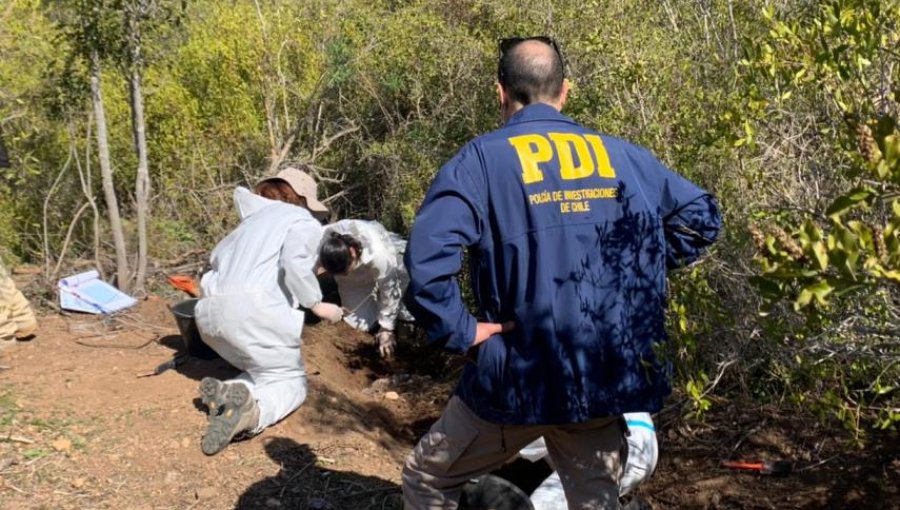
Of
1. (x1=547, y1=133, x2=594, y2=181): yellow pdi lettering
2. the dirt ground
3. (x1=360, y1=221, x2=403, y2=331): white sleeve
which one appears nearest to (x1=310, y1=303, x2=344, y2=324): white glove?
the dirt ground

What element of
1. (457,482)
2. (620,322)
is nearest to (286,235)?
(457,482)

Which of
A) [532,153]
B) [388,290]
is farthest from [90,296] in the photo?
[532,153]

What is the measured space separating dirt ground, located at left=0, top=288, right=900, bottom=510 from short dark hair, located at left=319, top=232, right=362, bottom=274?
0.76 m

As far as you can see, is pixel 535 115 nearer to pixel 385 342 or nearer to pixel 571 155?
pixel 571 155

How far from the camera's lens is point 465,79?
23.0 feet

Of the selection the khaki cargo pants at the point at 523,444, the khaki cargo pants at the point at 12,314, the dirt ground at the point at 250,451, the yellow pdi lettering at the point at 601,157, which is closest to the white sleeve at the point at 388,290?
the dirt ground at the point at 250,451

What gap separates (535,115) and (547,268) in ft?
1.57

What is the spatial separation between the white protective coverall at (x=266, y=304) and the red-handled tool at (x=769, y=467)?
2262mm

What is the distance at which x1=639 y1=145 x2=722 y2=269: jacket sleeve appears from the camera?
274 cm

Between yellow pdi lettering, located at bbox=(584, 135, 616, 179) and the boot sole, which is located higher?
yellow pdi lettering, located at bbox=(584, 135, 616, 179)

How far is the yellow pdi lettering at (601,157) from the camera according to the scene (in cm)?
263

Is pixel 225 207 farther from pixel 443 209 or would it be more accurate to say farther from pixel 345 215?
pixel 443 209

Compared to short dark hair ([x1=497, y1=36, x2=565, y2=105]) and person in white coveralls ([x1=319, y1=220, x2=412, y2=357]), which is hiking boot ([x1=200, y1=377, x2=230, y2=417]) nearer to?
person in white coveralls ([x1=319, y1=220, x2=412, y2=357])

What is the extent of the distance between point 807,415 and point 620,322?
2124 millimetres
